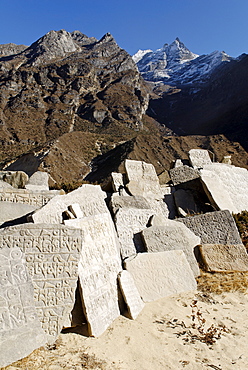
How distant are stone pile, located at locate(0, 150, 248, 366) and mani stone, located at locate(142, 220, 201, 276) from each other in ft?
0.06

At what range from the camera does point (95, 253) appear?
3670 mm

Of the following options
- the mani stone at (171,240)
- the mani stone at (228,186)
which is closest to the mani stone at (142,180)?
the mani stone at (228,186)

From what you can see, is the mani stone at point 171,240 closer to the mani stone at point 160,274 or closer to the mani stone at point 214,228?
the mani stone at point 160,274

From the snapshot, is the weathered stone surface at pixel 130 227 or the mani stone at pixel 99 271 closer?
the mani stone at pixel 99 271

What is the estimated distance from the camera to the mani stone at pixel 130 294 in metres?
3.49

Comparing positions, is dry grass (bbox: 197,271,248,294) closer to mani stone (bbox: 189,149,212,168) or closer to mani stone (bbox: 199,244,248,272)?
mani stone (bbox: 199,244,248,272)

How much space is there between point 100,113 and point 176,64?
328 feet

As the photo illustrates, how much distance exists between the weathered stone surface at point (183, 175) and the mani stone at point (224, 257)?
8.32ft

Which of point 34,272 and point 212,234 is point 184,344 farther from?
point 212,234

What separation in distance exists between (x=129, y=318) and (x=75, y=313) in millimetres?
640

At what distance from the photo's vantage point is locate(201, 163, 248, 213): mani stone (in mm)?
6805

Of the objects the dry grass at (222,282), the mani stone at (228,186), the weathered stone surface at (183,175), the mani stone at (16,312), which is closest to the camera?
the mani stone at (16,312)

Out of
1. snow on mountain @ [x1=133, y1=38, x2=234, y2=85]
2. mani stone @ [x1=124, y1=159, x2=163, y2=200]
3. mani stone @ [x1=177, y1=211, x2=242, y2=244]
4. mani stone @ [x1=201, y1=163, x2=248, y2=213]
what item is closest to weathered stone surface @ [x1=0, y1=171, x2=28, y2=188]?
mani stone @ [x1=124, y1=159, x2=163, y2=200]

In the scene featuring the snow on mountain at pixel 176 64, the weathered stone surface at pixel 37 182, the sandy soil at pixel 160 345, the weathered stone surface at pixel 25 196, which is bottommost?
the sandy soil at pixel 160 345
